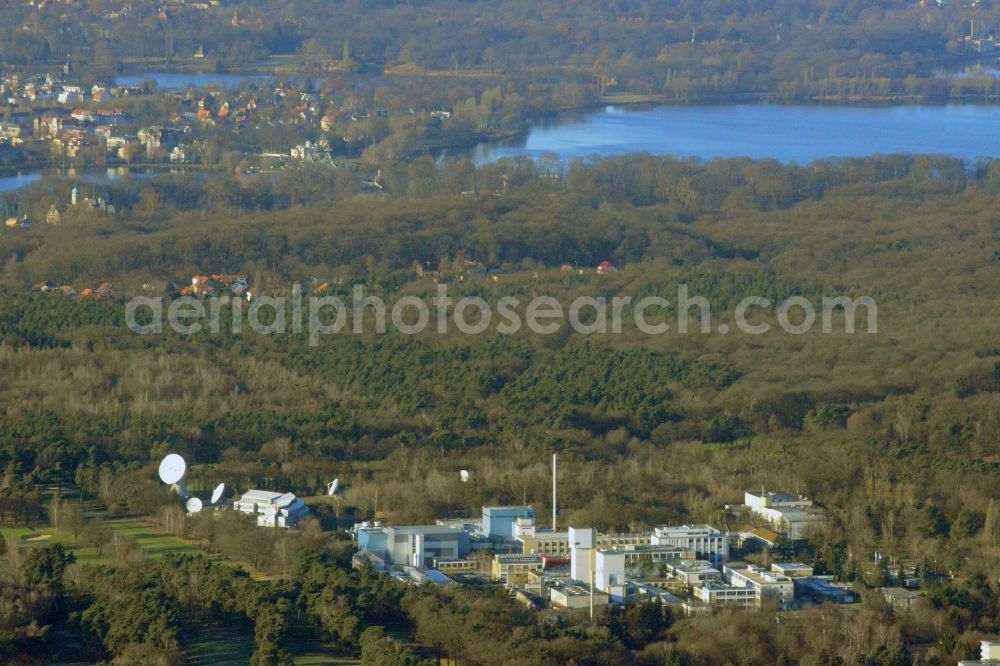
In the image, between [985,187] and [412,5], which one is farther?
[412,5]

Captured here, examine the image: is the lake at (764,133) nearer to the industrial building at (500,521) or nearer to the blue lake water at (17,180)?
the blue lake water at (17,180)

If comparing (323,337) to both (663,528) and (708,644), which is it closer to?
(663,528)

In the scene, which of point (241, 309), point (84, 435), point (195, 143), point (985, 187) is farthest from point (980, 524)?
point (195, 143)

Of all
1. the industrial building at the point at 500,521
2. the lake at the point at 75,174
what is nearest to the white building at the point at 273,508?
the industrial building at the point at 500,521

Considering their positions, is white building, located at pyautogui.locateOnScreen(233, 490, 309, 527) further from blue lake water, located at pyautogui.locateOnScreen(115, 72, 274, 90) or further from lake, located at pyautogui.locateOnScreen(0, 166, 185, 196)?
blue lake water, located at pyautogui.locateOnScreen(115, 72, 274, 90)

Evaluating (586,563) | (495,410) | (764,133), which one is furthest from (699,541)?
(764,133)

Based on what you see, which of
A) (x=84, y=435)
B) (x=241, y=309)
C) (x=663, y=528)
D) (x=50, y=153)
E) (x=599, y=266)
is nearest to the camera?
(x=663, y=528)

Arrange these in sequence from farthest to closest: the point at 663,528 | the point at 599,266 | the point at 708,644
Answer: the point at 599,266 < the point at 663,528 < the point at 708,644

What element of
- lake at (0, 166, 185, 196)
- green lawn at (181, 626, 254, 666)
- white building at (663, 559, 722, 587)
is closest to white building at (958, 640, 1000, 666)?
white building at (663, 559, 722, 587)
